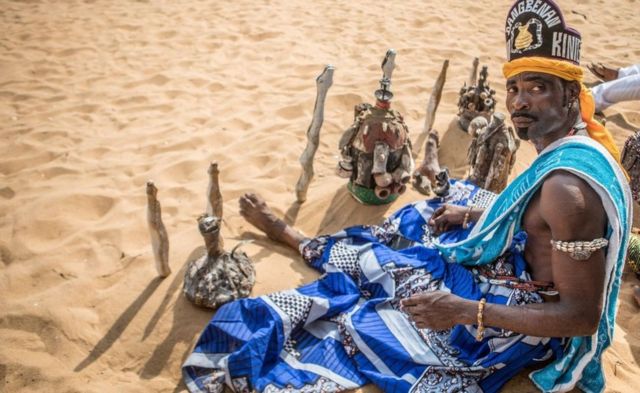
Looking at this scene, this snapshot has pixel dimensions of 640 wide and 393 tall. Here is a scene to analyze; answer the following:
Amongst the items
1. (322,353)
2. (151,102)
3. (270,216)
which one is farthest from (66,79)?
(322,353)

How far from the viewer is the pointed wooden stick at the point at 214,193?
8.97ft

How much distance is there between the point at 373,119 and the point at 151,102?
10.0 feet

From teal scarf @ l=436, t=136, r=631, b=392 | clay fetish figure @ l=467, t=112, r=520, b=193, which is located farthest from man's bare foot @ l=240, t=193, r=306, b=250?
clay fetish figure @ l=467, t=112, r=520, b=193

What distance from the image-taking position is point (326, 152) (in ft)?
15.2

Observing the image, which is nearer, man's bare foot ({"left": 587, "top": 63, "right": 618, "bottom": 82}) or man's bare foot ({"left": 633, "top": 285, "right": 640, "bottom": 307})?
man's bare foot ({"left": 633, "top": 285, "right": 640, "bottom": 307})

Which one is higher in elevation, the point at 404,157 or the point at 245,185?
the point at 404,157

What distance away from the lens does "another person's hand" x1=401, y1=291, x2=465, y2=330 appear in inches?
81.0

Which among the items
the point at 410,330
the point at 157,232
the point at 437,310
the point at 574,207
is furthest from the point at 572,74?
the point at 157,232

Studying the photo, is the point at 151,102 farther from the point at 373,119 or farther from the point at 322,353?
the point at 322,353

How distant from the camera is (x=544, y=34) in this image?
2.03m

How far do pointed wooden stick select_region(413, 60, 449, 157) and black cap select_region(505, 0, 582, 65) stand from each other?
228 centimetres

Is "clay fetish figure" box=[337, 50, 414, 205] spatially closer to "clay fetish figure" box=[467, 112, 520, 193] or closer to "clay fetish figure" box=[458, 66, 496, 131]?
"clay fetish figure" box=[467, 112, 520, 193]

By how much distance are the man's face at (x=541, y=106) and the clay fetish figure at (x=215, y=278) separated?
161 cm

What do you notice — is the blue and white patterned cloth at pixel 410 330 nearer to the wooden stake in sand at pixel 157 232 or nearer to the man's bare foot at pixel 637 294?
the wooden stake in sand at pixel 157 232
